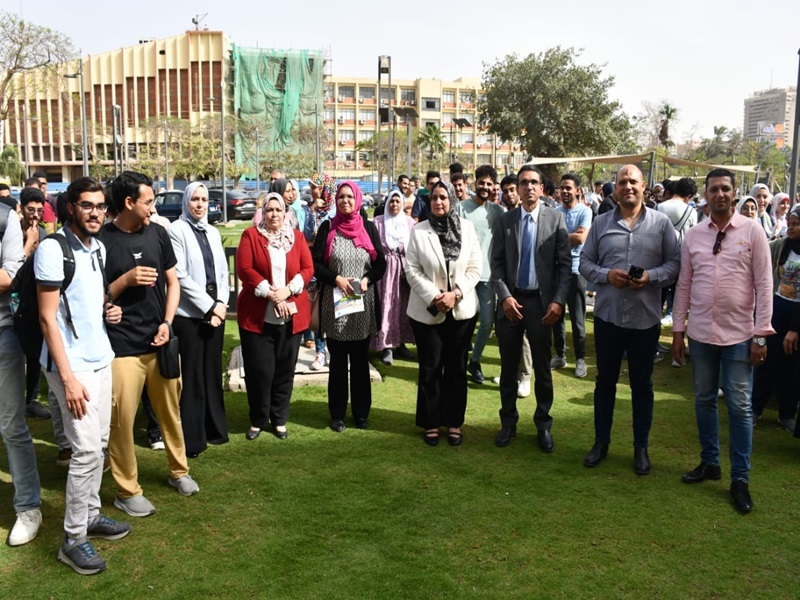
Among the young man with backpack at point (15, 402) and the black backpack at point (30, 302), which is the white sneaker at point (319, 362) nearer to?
the young man with backpack at point (15, 402)

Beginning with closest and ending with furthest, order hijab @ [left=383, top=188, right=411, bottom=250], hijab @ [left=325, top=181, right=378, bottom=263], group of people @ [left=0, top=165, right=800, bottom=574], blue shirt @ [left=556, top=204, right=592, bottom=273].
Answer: group of people @ [left=0, top=165, right=800, bottom=574] → hijab @ [left=325, top=181, right=378, bottom=263] → hijab @ [left=383, top=188, right=411, bottom=250] → blue shirt @ [left=556, top=204, right=592, bottom=273]

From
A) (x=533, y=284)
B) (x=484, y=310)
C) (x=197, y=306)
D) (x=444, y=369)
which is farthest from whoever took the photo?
(x=484, y=310)

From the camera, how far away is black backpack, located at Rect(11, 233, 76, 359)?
11.2 feet

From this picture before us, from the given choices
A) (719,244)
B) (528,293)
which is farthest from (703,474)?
(528,293)

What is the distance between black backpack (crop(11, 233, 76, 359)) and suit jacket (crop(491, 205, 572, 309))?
2.98 metres

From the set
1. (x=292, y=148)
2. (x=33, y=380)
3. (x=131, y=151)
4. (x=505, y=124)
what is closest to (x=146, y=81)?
(x=131, y=151)

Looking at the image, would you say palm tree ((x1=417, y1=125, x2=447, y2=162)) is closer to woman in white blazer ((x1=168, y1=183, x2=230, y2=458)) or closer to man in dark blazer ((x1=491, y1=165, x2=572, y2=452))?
man in dark blazer ((x1=491, y1=165, x2=572, y2=452))

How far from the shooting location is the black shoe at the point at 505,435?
5.40 m

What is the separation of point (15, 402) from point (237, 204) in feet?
101

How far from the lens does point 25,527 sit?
153 inches

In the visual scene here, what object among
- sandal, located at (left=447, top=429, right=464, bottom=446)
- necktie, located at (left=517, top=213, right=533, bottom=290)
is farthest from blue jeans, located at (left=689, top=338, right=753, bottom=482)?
sandal, located at (left=447, top=429, right=464, bottom=446)

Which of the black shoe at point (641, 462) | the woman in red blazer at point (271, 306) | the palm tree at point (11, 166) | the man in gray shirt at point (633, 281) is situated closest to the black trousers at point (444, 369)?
the woman in red blazer at point (271, 306)

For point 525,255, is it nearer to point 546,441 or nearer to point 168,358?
point 546,441

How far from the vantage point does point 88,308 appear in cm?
353
